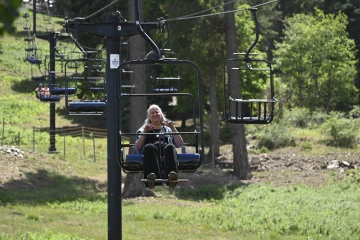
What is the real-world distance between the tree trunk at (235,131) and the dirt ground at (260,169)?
1.40ft

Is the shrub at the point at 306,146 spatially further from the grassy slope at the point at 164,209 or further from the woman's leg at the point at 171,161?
the woman's leg at the point at 171,161

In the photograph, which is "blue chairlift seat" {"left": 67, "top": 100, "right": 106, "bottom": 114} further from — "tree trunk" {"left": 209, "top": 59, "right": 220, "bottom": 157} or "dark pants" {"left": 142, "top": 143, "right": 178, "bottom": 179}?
"tree trunk" {"left": 209, "top": 59, "right": 220, "bottom": 157}

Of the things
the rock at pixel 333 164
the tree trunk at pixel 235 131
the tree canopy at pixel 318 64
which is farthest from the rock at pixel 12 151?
the tree canopy at pixel 318 64

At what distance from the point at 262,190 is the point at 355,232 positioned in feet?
29.4

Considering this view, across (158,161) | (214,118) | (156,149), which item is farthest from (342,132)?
(158,161)

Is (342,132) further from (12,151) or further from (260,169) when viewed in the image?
(12,151)

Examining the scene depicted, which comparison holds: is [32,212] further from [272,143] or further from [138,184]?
[272,143]

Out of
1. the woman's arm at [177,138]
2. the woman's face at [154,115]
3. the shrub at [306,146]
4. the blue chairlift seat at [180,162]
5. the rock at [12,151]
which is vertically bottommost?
the shrub at [306,146]

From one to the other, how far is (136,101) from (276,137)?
13.6 m

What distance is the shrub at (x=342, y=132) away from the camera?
32106 mm

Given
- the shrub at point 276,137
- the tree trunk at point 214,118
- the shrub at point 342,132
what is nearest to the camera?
the shrub at point 342,132

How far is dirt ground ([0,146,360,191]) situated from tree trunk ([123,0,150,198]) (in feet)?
7.95

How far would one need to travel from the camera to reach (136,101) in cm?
2266

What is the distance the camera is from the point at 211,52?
32.8 m
